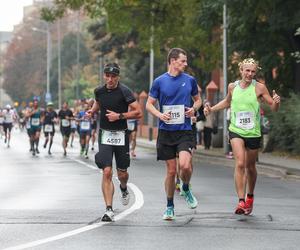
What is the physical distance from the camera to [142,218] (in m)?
10.6

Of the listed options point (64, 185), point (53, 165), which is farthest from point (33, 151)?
point (64, 185)

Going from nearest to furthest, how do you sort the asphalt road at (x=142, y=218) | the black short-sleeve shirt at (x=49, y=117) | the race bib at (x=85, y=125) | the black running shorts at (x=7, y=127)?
the asphalt road at (x=142, y=218)
the race bib at (x=85, y=125)
the black short-sleeve shirt at (x=49, y=117)
the black running shorts at (x=7, y=127)

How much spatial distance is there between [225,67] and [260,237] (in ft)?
66.2

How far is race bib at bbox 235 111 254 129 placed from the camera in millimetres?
11078

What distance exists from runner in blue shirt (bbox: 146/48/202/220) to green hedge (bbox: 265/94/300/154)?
14.2 m

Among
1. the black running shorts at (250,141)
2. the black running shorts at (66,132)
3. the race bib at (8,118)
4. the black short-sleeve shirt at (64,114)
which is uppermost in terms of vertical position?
the black running shorts at (250,141)

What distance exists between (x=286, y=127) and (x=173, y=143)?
17.2 m

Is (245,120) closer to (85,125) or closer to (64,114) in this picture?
(85,125)

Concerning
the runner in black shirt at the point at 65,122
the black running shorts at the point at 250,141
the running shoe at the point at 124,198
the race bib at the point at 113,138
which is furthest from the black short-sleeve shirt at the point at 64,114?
the black running shorts at the point at 250,141

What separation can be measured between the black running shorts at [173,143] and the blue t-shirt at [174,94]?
2.7 inches

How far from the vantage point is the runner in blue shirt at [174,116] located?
1046 cm

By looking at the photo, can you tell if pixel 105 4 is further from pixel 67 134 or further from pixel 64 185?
pixel 64 185

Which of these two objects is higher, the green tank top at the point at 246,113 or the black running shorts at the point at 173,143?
the green tank top at the point at 246,113

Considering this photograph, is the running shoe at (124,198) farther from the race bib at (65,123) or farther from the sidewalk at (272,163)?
the race bib at (65,123)
